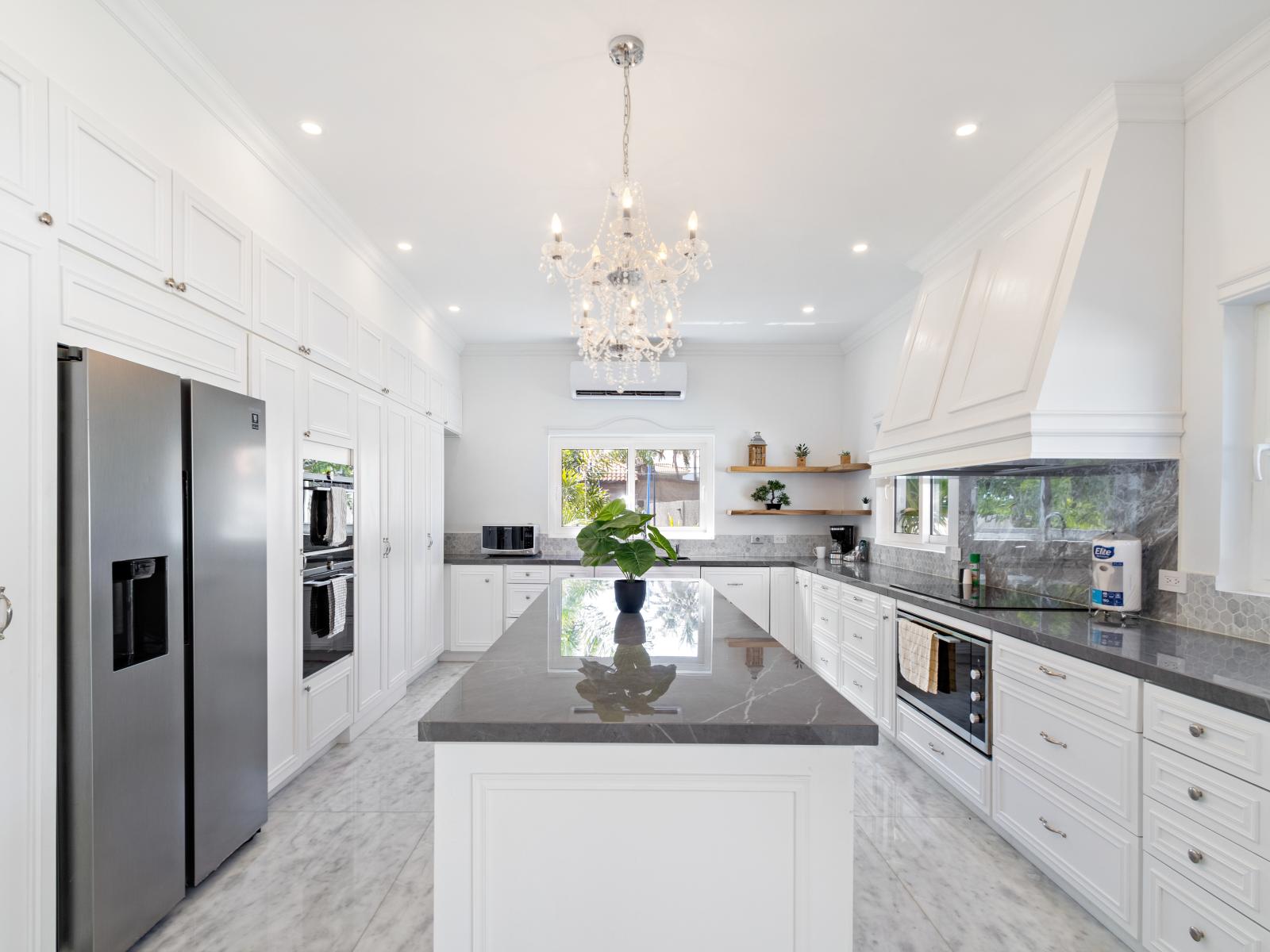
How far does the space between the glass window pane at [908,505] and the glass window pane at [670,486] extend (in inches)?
70.3

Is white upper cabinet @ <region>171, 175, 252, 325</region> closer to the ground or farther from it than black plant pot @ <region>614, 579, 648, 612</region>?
farther from it

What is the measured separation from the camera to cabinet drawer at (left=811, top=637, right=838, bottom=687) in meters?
4.40

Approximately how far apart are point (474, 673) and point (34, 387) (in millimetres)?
1257

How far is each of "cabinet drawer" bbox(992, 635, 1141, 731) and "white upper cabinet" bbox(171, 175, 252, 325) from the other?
3107 mm

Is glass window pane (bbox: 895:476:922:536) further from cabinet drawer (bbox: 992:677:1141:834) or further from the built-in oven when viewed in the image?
cabinet drawer (bbox: 992:677:1141:834)

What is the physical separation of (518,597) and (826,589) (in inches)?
96.0

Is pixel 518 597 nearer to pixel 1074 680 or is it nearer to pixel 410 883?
pixel 410 883

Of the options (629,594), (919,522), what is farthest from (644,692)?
(919,522)

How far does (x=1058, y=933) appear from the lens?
1.98m

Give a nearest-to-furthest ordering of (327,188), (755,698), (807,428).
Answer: (755,698) < (327,188) < (807,428)

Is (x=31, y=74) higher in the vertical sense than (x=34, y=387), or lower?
higher

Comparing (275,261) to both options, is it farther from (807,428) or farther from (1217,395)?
(807,428)

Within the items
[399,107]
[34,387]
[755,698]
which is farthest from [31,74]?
[755,698]

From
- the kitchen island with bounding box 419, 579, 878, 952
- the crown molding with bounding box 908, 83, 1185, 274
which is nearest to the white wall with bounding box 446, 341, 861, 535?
the crown molding with bounding box 908, 83, 1185, 274
